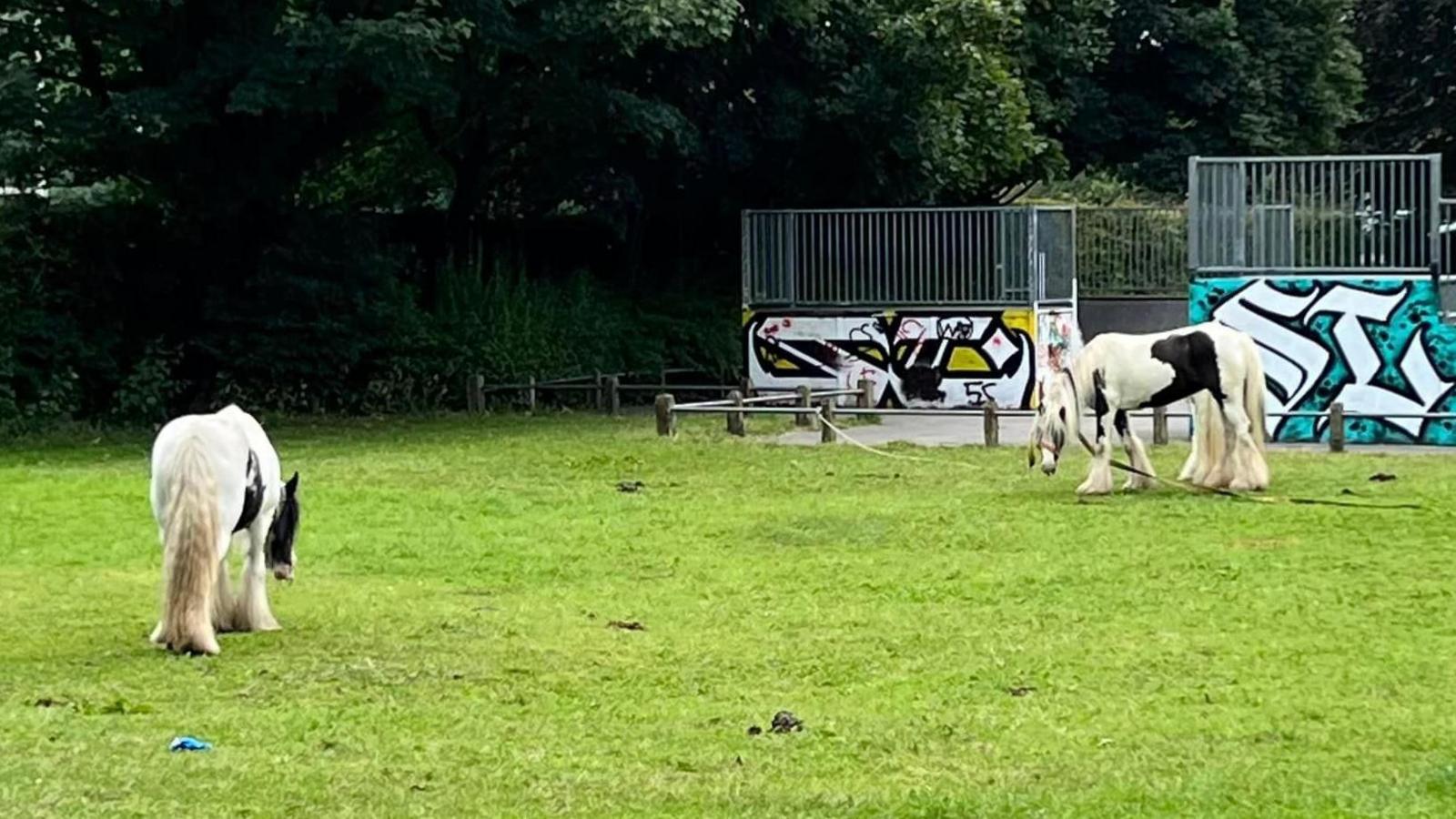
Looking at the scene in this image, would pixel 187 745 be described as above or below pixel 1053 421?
below

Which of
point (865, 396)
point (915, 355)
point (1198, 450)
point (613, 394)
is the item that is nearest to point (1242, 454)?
point (1198, 450)

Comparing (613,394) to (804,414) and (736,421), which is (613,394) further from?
(736,421)

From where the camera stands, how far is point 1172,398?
20984mm

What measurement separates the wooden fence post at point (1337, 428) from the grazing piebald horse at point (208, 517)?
15731 mm

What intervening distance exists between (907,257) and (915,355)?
5.23ft

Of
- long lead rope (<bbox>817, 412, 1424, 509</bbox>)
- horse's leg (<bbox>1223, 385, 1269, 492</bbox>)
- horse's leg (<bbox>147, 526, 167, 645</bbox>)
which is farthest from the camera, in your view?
horse's leg (<bbox>1223, 385, 1269, 492</bbox>)

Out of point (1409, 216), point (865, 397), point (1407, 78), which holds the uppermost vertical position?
point (1407, 78)

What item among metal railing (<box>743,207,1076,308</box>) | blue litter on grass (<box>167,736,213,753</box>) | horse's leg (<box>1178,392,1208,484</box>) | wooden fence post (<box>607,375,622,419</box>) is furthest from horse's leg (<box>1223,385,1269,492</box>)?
metal railing (<box>743,207,1076,308</box>)

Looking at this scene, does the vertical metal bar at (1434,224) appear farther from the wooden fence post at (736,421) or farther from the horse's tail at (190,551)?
the horse's tail at (190,551)

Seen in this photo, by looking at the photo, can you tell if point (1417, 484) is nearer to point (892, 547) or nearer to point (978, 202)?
point (892, 547)

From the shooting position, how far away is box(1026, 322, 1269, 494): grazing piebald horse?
20.5m

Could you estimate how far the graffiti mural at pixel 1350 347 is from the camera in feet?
86.8

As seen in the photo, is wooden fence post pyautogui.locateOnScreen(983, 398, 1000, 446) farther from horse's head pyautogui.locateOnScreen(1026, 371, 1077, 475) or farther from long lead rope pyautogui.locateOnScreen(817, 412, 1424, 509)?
horse's head pyautogui.locateOnScreen(1026, 371, 1077, 475)

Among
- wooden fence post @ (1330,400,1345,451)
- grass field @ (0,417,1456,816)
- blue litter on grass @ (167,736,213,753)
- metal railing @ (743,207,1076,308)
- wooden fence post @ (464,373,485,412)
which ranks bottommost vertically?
grass field @ (0,417,1456,816)
